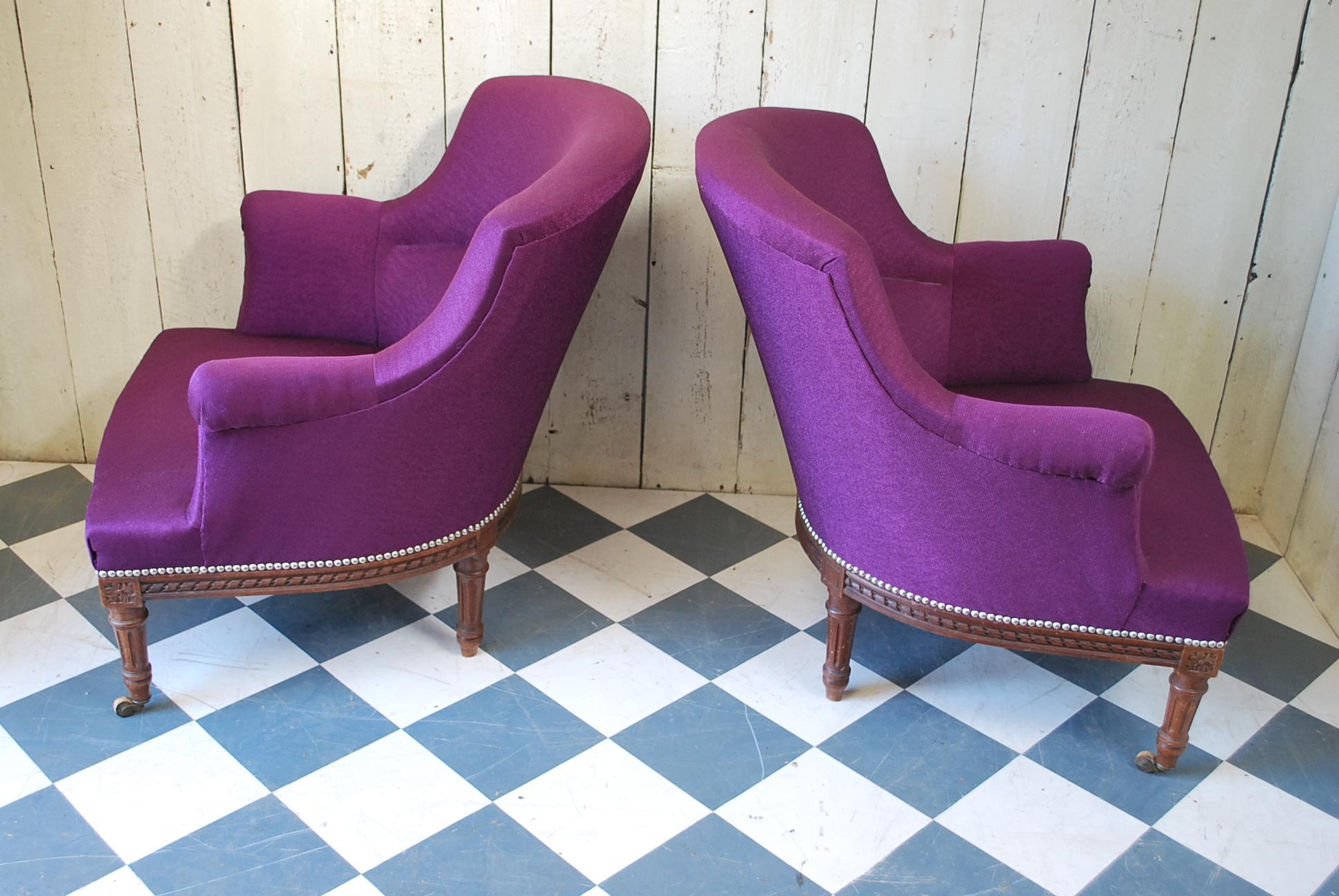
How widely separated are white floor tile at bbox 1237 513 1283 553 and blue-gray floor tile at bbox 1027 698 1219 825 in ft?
2.62

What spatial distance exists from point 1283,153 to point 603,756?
1805mm

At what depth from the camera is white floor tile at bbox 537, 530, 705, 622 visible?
7.84ft

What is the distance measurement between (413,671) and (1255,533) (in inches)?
73.4

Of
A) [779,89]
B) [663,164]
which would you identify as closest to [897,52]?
[779,89]

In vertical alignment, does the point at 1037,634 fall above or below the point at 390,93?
below

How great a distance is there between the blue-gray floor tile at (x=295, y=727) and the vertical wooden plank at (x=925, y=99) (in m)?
1.45

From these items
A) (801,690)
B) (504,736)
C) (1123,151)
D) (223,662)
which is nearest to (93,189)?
(223,662)

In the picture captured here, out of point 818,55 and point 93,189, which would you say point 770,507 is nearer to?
point 818,55

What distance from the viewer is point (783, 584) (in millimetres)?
2479

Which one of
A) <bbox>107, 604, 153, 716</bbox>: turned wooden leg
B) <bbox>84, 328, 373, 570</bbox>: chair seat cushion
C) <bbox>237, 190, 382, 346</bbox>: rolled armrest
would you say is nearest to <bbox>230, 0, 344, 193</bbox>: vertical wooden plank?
<bbox>237, 190, 382, 346</bbox>: rolled armrest

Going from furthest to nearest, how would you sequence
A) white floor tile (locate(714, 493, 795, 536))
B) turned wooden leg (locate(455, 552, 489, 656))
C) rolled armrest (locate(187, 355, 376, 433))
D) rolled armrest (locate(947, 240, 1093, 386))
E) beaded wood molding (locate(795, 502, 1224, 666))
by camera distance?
1. white floor tile (locate(714, 493, 795, 536))
2. rolled armrest (locate(947, 240, 1093, 386))
3. turned wooden leg (locate(455, 552, 489, 656))
4. beaded wood molding (locate(795, 502, 1224, 666))
5. rolled armrest (locate(187, 355, 376, 433))

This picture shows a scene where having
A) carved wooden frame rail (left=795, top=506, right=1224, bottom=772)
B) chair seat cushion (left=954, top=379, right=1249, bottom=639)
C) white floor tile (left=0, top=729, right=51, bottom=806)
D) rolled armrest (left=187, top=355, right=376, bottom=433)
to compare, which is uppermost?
rolled armrest (left=187, top=355, right=376, bottom=433)

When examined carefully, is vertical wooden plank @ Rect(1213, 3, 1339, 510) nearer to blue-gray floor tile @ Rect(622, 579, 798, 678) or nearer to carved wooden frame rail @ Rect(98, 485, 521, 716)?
blue-gray floor tile @ Rect(622, 579, 798, 678)

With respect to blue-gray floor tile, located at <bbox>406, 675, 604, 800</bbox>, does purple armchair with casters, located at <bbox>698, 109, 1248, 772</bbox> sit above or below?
above
